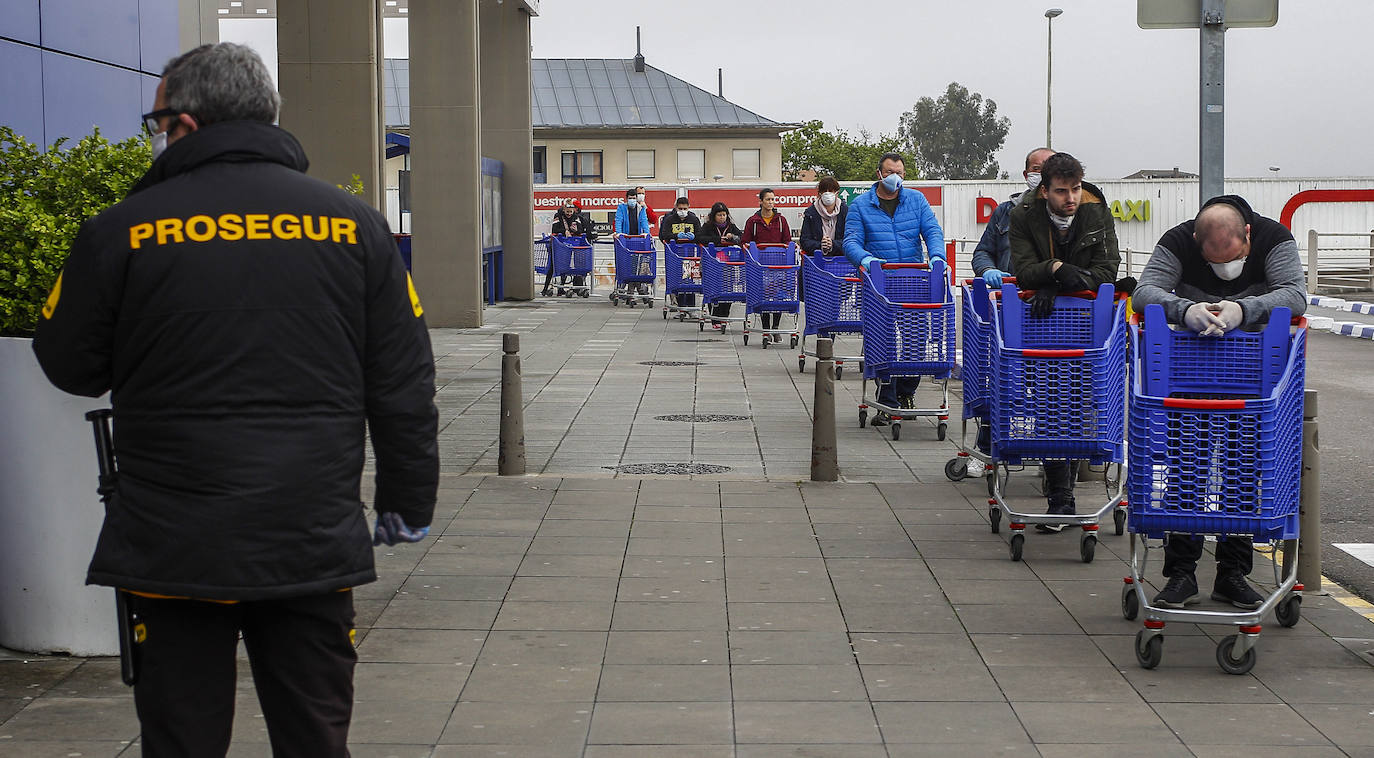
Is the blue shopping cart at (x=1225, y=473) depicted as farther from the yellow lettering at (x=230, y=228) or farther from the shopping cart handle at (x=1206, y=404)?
the yellow lettering at (x=230, y=228)

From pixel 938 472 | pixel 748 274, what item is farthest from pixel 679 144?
pixel 938 472

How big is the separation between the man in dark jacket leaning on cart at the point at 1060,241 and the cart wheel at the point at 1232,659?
233 cm

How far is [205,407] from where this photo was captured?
10.6ft

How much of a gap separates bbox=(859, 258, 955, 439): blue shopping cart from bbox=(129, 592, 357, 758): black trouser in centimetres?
840

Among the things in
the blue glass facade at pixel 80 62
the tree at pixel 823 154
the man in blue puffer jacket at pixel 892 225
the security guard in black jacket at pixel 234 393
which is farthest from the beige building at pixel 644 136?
the security guard in black jacket at pixel 234 393

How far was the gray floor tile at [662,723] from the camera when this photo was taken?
16.2 feet

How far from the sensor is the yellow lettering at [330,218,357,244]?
3351 mm

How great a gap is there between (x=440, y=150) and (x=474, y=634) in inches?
740

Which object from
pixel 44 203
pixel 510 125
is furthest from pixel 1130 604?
pixel 510 125

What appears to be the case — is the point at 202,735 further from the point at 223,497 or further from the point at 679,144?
the point at 679,144

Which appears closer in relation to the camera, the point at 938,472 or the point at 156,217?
the point at 156,217

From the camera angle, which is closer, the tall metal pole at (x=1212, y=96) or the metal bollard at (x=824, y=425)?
the tall metal pole at (x=1212, y=96)

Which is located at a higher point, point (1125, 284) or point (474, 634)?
point (1125, 284)

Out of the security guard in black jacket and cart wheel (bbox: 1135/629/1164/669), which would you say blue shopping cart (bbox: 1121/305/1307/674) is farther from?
the security guard in black jacket
